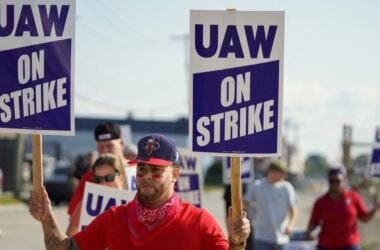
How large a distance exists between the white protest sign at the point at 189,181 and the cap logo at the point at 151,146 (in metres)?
5.37

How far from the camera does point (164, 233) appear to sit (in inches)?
175

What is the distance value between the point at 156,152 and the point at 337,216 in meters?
6.65

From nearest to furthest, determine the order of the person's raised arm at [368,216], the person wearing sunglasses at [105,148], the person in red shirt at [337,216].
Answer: the person wearing sunglasses at [105,148], the person in red shirt at [337,216], the person's raised arm at [368,216]

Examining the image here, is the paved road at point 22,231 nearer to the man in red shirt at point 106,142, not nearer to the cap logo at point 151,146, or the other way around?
the man in red shirt at point 106,142

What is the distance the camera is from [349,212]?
10.9 meters

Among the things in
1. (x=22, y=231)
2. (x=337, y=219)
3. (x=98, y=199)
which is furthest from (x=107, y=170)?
(x=22, y=231)

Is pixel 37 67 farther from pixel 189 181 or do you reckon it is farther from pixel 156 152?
pixel 189 181

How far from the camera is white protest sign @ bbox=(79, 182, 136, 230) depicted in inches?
263

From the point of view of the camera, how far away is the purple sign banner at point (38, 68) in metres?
5.07

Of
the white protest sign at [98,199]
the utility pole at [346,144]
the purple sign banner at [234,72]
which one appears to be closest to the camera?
the purple sign banner at [234,72]

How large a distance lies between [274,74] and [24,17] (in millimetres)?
1461

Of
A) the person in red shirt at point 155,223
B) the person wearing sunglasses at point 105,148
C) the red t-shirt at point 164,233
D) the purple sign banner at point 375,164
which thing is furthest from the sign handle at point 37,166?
the purple sign banner at point 375,164

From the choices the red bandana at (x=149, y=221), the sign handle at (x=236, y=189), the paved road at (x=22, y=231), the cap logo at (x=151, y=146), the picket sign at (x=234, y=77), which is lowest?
the paved road at (x=22, y=231)

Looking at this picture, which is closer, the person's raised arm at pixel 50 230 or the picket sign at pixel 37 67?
the person's raised arm at pixel 50 230
